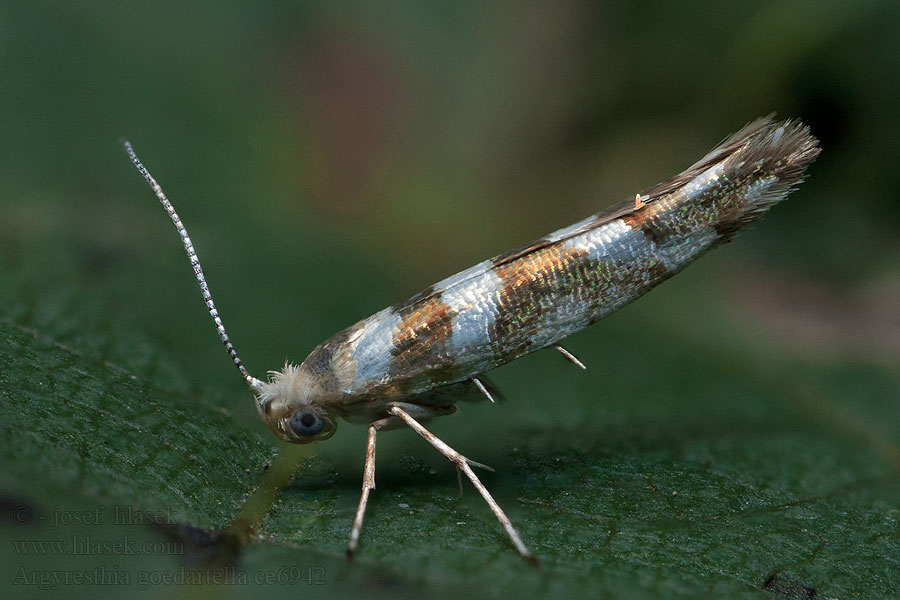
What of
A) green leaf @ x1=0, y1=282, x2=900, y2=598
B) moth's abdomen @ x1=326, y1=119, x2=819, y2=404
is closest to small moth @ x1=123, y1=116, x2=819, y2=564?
moth's abdomen @ x1=326, y1=119, x2=819, y2=404

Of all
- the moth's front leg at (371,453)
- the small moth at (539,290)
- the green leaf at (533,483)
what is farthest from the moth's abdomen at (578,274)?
the green leaf at (533,483)

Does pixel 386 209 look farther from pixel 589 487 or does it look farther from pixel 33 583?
pixel 33 583

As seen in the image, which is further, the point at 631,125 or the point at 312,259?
the point at 631,125

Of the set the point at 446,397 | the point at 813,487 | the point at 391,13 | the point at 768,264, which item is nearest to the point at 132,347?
the point at 446,397

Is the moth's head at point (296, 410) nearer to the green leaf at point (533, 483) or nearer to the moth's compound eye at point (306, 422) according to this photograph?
the moth's compound eye at point (306, 422)

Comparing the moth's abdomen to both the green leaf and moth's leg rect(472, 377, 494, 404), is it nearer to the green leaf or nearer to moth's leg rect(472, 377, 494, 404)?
moth's leg rect(472, 377, 494, 404)
